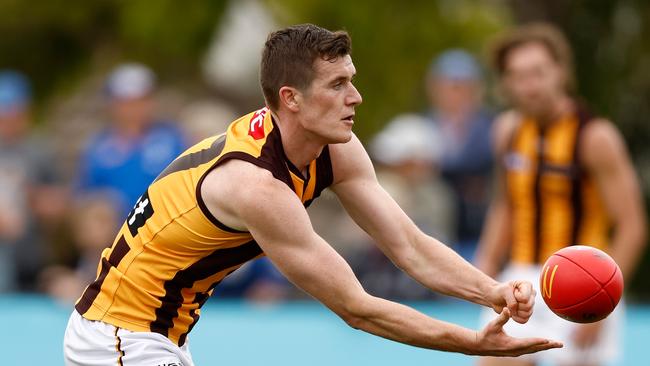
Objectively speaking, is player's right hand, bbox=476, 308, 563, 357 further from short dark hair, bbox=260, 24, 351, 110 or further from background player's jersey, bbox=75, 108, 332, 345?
short dark hair, bbox=260, 24, 351, 110

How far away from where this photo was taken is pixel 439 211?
1042 centimetres

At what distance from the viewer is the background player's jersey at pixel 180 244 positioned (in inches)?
219

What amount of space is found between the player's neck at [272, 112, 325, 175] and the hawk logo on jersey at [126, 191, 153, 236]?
0.66 meters

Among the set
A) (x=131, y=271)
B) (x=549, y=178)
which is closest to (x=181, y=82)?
(x=549, y=178)

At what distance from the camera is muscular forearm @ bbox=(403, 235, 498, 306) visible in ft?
19.1

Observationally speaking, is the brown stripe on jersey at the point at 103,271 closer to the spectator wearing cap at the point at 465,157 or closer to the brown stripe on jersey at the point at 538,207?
the brown stripe on jersey at the point at 538,207

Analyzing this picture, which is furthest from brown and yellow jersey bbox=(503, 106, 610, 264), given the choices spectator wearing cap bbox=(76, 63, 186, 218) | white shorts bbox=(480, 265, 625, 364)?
spectator wearing cap bbox=(76, 63, 186, 218)

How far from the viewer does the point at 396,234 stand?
596cm

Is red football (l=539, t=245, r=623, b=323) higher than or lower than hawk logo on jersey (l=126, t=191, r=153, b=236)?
lower

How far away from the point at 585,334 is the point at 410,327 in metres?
2.59

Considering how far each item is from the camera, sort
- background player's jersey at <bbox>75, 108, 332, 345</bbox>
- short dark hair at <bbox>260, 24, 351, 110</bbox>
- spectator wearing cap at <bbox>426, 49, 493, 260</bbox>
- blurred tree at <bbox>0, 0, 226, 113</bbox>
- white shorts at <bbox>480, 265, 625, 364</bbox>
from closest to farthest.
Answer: short dark hair at <bbox>260, 24, 351, 110</bbox> < background player's jersey at <bbox>75, 108, 332, 345</bbox> < white shorts at <bbox>480, 265, 625, 364</bbox> < spectator wearing cap at <bbox>426, 49, 493, 260</bbox> < blurred tree at <bbox>0, 0, 226, 113</bbox>

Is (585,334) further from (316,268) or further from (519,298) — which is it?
(316,268)

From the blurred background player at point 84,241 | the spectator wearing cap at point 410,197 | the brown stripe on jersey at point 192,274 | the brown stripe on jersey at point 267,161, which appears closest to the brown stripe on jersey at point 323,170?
the brown stripe on jersey at point 267,161

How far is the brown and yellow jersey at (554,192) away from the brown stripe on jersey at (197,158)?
2.87 meters
